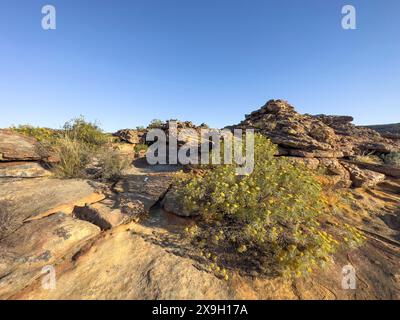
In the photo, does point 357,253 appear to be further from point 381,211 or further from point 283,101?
point 283,101

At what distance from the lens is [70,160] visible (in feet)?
19.1

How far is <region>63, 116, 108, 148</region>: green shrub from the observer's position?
819 centimetres

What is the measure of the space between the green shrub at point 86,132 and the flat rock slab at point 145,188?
3.41 meters

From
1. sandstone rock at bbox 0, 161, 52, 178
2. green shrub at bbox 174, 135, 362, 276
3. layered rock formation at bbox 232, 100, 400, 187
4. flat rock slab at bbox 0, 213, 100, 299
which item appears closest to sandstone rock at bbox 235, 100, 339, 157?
layered rock formation at bbox 232, 100, 400, 187

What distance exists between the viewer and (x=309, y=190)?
4.22 metres

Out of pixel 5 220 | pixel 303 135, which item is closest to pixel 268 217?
pixel 5 220

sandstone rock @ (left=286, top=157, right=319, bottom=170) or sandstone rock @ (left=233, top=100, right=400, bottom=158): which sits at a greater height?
sandstone rock @ (left=233, top=100, right=400, bottom=158)

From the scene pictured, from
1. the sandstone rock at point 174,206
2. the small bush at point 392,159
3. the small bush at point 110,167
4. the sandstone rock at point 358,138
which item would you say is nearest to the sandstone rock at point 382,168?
the small bush at point 392,159

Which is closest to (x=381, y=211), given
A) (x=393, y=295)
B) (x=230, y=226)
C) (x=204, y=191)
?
(x=393, y=295)

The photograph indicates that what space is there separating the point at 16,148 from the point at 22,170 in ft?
3.04

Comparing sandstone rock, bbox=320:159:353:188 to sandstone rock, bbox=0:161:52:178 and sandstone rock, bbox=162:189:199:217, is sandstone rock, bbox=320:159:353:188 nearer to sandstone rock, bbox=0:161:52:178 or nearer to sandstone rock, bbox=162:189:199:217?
sandstone rock, bbox=162:189:199:217

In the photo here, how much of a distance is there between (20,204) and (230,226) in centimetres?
427

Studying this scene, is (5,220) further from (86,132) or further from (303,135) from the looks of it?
(303,135)

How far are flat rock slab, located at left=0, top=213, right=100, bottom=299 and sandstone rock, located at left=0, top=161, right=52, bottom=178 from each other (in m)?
2.50
